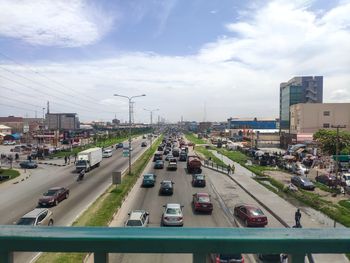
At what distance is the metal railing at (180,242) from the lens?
2.16 meters

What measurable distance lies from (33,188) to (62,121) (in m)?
147

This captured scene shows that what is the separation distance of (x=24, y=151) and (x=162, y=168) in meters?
39.2

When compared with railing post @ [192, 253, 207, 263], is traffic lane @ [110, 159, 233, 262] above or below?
below

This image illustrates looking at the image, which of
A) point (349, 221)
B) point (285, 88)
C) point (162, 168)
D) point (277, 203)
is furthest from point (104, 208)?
point (285, 88)

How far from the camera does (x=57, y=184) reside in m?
39.0

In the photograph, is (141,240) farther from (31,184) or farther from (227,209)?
(31,184)

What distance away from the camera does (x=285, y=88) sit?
4973 inches

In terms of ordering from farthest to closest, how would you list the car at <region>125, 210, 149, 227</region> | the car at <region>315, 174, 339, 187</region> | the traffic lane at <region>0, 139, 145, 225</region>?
the car at <region>315, 174, 339, 187</region> → the traffic lane at <region>0, 139, 145, 225</region> → the car at <region>125, 210, 149, 227</region>

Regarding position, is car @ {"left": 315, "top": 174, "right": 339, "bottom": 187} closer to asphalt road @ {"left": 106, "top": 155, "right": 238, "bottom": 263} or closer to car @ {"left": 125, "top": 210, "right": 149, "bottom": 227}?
asphalt road @ {"left": 106, "top": 155, "right": 238, "bottom": 263}

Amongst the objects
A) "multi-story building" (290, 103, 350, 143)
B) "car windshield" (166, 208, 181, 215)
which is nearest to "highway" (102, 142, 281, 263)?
"car windshield" (166, 208, 181, 215)

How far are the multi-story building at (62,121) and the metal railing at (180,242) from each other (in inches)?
6752

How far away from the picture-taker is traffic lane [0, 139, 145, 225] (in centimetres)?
2655

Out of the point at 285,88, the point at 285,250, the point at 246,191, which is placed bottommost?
the point at 246,191

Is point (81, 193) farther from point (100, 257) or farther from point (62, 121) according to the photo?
point (62, 121)
